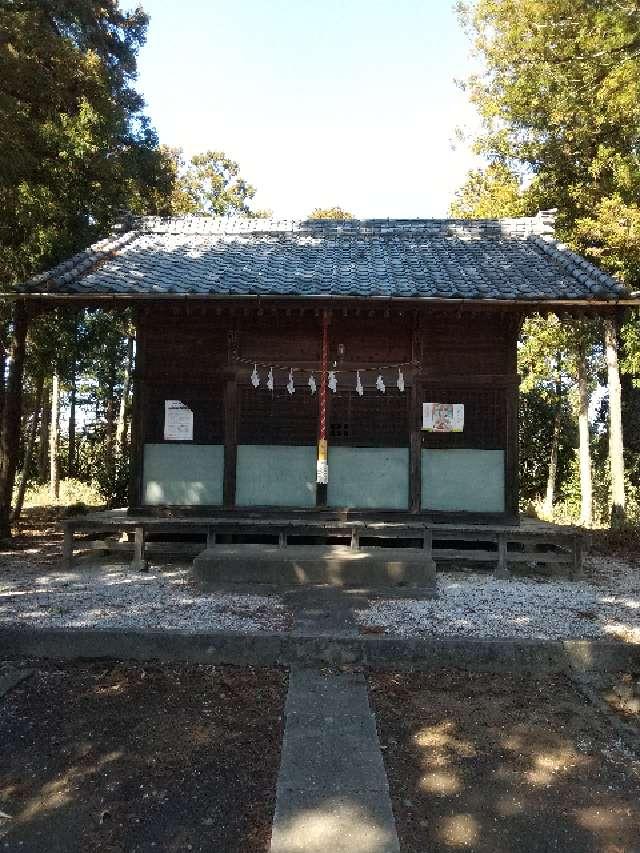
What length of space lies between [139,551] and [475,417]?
17.0ft

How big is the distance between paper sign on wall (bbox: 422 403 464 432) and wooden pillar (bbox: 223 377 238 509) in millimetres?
2836

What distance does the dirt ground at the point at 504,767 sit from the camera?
2.71 meters

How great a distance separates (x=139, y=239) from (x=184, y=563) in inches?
238

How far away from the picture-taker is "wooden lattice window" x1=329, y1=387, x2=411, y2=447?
8.87 metres

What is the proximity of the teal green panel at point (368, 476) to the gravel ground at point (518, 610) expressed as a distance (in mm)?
1472

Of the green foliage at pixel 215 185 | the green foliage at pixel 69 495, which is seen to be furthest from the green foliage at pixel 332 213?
the green foliage at pixel 69 495

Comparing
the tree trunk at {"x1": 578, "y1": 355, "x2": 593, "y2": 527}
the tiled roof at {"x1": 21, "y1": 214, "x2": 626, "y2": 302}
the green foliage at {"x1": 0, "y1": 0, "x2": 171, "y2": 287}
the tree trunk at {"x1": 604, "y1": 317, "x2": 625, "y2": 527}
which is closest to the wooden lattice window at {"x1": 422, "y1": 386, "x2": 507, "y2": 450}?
the tiled roof at {"x1": 21, "y1": 214, "x2": 626, "y2": 302}

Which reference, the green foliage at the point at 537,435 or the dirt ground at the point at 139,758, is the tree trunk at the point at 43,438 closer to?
the green foliage at the point at 537,435

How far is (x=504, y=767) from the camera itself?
3.29m

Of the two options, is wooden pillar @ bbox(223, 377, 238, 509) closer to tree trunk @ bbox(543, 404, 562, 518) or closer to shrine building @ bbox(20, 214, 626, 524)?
shrine building @ bbox(20, 214, 626, 524)

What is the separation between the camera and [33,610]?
589cm

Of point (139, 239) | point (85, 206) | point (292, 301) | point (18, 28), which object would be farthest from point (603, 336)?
point (18, 28)

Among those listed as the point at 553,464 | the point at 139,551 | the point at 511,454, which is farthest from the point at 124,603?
the point at 553,464

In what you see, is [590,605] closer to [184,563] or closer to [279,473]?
[279,473]
